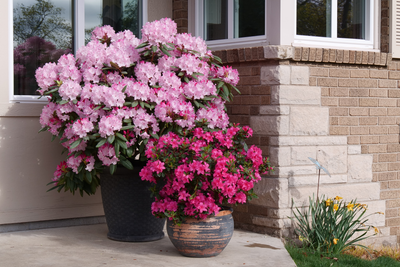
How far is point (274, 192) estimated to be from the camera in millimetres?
5074

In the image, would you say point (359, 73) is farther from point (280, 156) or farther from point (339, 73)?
point (280, 156)

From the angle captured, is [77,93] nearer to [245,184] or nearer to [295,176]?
[245,184]

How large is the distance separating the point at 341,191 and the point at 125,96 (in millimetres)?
2497

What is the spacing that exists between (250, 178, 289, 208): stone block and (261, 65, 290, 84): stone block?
0.97 meters

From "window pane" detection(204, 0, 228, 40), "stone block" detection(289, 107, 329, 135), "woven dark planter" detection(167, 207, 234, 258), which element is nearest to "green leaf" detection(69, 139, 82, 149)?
"woven dark planter" detection(167, 207, 234, 258)

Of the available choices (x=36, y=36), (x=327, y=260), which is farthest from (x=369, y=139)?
(x=36, y=36)

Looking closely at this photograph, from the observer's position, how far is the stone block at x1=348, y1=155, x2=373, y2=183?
548cm

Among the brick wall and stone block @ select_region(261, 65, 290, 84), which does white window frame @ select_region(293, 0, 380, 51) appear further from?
the brick wall

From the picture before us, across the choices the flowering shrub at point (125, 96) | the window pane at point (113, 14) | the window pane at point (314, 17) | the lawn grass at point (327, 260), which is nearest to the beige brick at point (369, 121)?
the window pane at point (314, 17)

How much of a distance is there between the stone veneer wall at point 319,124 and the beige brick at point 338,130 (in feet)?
0.03

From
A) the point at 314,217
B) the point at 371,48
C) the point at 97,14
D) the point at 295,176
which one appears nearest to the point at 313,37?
the point at 371,48

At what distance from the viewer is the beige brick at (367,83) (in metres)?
5.52

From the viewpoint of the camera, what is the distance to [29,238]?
4.87 metres

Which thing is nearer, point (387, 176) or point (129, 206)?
point (129, 206)
